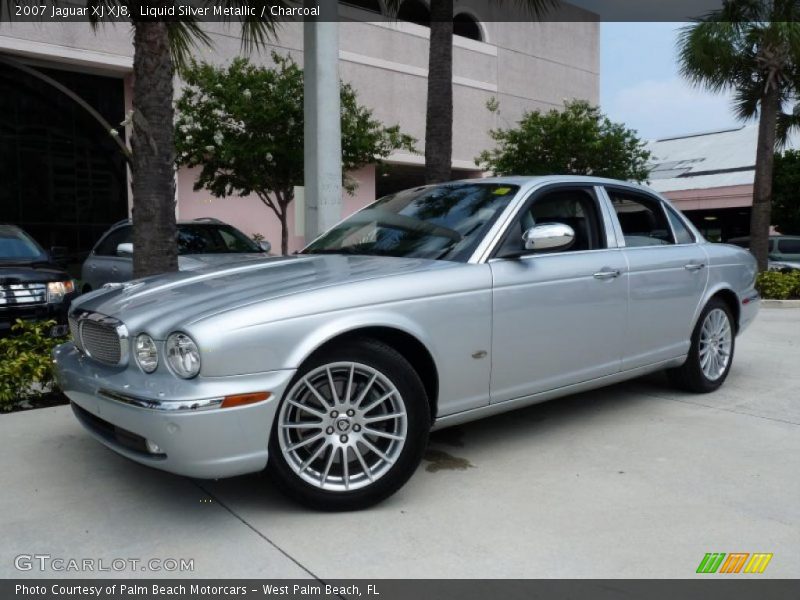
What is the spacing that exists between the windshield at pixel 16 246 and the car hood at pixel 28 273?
31cm

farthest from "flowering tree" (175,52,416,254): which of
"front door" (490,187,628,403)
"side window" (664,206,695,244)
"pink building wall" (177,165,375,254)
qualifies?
"front door" (490,187,628,403)

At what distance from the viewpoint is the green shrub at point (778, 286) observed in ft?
40.2

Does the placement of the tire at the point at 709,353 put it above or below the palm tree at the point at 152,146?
below

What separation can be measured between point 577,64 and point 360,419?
2660cm

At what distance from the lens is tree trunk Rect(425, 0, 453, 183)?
8.95 m

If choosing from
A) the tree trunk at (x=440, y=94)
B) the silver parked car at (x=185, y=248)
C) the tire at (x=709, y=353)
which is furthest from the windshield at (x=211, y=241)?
the tire at (x=709, y=353)

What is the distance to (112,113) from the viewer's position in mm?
16531

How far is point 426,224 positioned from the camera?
4180 mm

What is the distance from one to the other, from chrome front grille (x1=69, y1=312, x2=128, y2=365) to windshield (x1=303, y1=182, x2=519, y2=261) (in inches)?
58.7

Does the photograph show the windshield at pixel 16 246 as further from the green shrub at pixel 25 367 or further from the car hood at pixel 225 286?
the car hood at pixel 225 286

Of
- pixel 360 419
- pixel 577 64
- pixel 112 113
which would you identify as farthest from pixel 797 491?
pixel 577 64

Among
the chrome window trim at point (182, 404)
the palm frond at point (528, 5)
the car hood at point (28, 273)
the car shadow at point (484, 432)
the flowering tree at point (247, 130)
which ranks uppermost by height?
the palm frond at point (528, 5)

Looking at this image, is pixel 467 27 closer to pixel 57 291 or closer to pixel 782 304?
pixel 782 304

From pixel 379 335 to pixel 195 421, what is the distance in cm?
96
